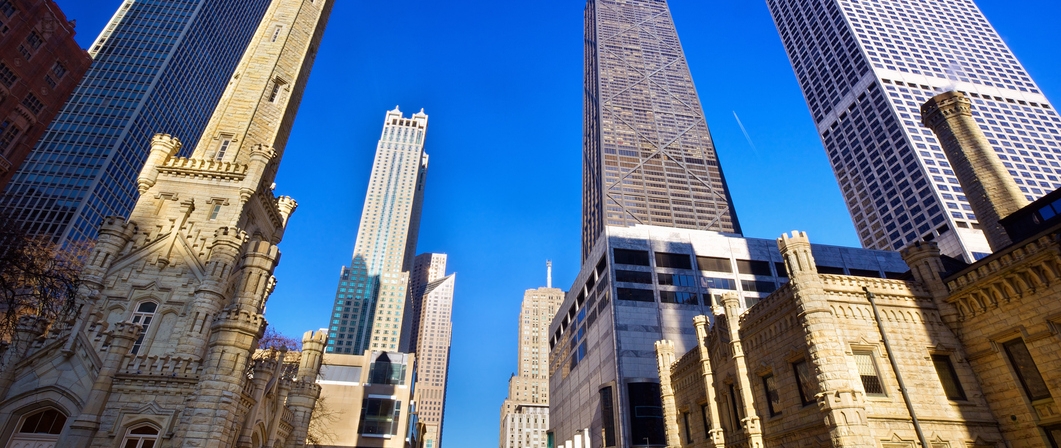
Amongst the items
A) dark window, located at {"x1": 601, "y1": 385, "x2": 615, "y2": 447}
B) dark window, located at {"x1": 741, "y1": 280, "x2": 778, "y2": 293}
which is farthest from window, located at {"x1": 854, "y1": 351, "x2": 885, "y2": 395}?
dark window, located at {"x1": 741, "y1": 280, "x2": 778, "y2": 293}

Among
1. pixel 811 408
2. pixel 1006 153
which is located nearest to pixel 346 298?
pixel 811 408

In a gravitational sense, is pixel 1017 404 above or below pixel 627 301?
below

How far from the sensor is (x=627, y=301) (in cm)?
5966

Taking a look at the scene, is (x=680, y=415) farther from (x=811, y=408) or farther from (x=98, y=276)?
(x=98, y=276)

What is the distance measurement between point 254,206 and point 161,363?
32.1ft

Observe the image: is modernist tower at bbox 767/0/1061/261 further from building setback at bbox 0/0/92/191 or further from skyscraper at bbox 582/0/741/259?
building setback at bbox 0/0/92/191

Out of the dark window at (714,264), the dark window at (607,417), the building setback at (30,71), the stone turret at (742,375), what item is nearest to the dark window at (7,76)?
the building setback at (30,71)

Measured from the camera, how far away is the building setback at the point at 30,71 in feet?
173

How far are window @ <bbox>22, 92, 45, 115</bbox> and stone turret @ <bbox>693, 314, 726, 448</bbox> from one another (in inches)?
2833

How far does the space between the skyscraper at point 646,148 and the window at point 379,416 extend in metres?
75.3

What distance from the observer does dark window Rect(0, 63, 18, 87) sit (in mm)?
52306

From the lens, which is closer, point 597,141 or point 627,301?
point 627,301

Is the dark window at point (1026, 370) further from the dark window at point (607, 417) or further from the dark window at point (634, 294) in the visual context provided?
the dark window at point (634, 294)

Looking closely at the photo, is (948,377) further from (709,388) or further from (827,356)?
(709,388)
